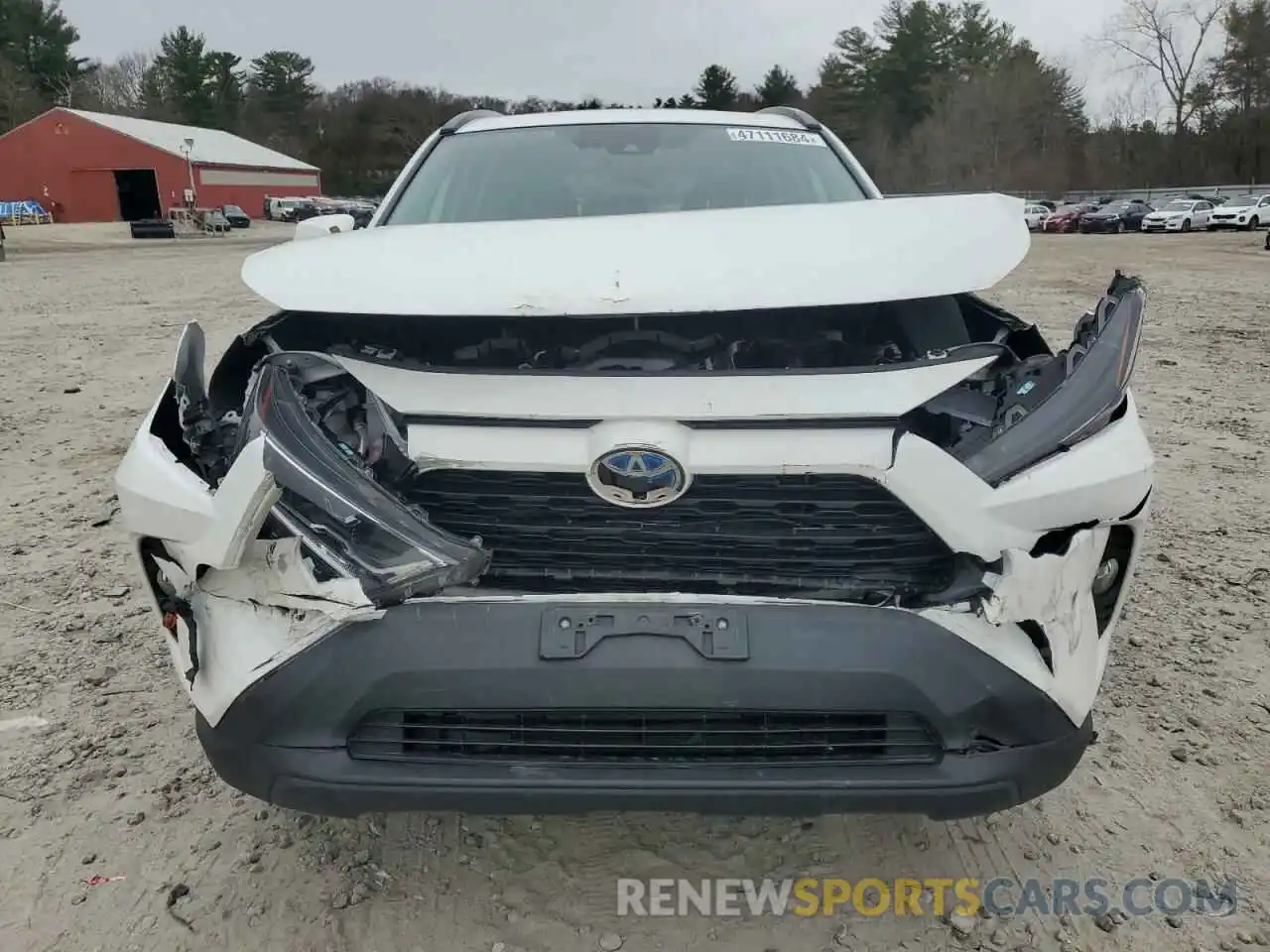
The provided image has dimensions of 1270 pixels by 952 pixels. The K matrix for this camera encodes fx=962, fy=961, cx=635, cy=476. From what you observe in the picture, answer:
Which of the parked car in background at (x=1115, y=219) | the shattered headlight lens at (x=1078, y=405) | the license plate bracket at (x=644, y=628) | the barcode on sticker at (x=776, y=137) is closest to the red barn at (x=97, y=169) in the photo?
the parked car in background at (x=1115, y=219)

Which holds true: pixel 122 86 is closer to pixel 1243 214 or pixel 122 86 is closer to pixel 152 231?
pixel 152 231

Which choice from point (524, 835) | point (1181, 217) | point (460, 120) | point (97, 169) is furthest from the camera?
point (97, 169)

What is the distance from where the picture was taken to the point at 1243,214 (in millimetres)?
32156

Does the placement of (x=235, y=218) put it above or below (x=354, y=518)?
below

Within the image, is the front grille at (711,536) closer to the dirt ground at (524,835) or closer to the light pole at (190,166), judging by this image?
the dirt ground at (524,835)

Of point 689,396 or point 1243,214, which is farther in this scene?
point 1243,214

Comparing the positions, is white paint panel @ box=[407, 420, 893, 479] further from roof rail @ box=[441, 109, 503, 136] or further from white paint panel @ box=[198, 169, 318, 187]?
white paint panel @ box=[198, 169, 318, 187]

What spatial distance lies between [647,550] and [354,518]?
570mm

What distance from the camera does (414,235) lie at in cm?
238

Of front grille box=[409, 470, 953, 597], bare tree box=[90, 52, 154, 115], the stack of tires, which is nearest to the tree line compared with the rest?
bare tree box=[90, 52, 154, 115]

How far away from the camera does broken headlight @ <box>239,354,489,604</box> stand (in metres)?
1.80

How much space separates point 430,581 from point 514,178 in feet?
6.95

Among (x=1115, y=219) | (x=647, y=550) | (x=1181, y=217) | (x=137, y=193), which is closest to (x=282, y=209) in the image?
(x=137, y=193)

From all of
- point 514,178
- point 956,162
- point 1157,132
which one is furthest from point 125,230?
point 1157,132
